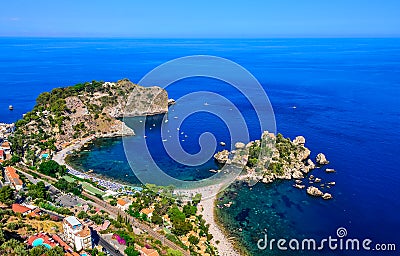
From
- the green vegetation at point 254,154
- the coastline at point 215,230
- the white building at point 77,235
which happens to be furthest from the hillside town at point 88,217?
the green vegetation at point 254,154

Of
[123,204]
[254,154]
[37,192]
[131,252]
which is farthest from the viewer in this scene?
[254,154]

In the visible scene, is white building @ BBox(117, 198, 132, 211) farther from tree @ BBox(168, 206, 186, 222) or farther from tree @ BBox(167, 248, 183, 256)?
tree @ BBox(167, 248, 183, 256)

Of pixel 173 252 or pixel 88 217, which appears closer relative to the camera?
pixel 173 252

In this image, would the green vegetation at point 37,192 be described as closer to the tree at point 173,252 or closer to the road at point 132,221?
the road at point 132,221

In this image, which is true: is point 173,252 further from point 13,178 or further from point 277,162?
point 277,162

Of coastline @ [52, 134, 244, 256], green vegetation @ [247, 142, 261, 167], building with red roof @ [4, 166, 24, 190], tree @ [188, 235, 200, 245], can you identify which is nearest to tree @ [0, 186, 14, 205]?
building with red roof @ [4, 166, 24, 190]

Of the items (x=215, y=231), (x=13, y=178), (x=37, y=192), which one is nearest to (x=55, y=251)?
(x=37, y=192)
